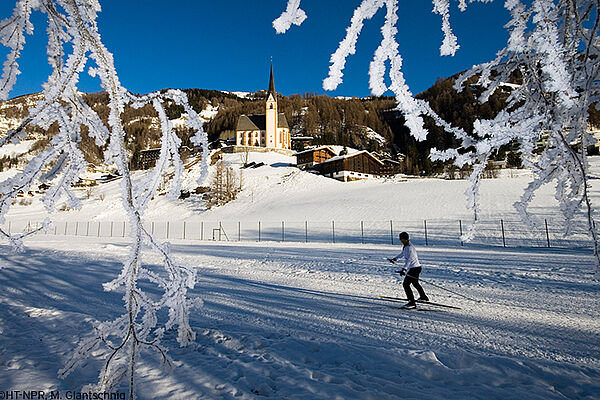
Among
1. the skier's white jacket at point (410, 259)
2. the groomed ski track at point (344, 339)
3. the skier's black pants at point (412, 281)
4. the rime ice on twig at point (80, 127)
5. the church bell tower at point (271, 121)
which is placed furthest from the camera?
the church bell tower at point (271, 121)

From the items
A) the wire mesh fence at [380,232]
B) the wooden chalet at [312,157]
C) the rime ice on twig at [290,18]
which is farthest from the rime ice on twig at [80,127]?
the wooden chalet at [312,157]

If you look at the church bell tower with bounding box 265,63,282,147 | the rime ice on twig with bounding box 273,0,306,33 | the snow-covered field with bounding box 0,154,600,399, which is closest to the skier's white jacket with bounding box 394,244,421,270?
the snow-covered field with bounding box 0,154,600,399

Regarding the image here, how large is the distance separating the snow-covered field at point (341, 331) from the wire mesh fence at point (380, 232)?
577cm

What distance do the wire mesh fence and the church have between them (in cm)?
5738

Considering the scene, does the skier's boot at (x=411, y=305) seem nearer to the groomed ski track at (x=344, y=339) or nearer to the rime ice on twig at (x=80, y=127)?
the groomed ski track at (x=344, y=339)

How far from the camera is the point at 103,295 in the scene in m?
8.15

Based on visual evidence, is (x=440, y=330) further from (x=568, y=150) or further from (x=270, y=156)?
(x=270, y=156)

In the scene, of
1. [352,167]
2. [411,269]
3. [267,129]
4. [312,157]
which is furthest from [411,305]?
[267,129]

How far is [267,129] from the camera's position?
9144cm

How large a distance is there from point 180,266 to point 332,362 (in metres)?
2.48

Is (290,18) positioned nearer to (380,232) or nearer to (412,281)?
(412,281)

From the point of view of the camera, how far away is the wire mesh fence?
738 inches

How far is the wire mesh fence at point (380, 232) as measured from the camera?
18.7 meters

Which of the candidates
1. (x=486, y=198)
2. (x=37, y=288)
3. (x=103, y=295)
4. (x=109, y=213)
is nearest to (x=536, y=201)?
(x=486, y=198)
